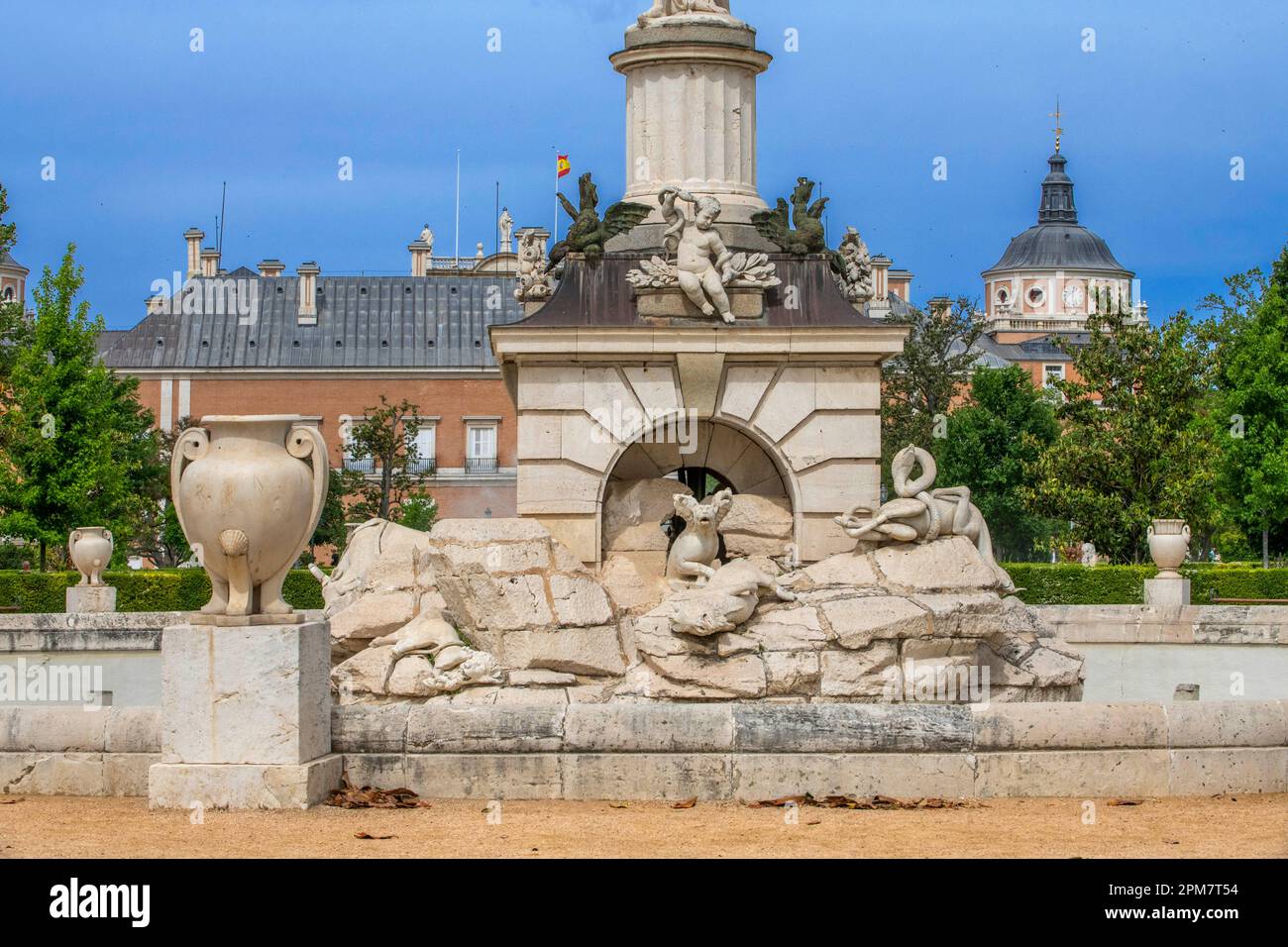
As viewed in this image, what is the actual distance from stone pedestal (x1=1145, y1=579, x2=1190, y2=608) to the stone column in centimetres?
1245

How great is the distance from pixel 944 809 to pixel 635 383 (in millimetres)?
5976

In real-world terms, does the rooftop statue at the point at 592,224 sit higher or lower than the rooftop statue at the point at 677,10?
lower

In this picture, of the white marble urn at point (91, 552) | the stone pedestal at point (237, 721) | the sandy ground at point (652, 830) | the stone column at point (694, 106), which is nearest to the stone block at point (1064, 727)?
the sandy ground at point (652, 830)

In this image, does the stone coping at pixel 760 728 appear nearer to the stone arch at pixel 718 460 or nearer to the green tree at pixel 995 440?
the stone arch at pixel 718 460

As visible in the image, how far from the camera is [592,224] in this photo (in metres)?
17.0

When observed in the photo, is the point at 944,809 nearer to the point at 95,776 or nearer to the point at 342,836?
the point at 342,836

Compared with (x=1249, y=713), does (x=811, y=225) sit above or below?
above

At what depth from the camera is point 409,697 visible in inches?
554

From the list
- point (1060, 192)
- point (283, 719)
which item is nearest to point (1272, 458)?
point (283, 719)

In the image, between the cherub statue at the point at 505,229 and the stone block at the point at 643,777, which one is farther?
the cherub statue at the point at 505,229

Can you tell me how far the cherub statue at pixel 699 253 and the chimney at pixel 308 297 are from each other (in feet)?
244

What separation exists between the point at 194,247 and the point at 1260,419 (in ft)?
243

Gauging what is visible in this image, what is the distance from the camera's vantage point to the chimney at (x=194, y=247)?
4122 inches

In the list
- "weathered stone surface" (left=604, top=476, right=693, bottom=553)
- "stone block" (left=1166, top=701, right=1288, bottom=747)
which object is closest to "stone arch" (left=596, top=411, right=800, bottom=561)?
"weathered stone surface" (left=604, top=476, right=693, bottom=553)
